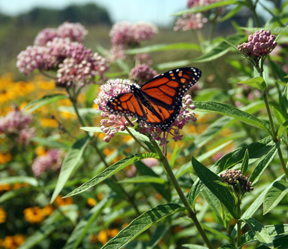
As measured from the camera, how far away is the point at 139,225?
1.25 meters

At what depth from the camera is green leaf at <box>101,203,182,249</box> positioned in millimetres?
1199

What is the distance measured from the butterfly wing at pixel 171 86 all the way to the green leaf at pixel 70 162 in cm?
81

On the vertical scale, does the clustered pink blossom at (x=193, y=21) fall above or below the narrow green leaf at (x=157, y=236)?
above

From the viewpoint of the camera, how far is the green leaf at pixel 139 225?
1.20 meters

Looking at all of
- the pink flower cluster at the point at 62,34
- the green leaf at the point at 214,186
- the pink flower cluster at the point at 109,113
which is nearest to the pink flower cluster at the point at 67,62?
the pink flower cluster at the point at 62,34

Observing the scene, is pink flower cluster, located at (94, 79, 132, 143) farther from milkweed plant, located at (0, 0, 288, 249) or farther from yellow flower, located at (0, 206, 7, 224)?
yellow flower, located at (0, 206, 7, 224)

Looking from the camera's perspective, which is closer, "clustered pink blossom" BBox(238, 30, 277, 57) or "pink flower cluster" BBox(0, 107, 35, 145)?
"clustered pink blossom" BBox(238, 30, 277, 57)

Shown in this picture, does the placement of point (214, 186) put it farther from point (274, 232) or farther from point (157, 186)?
point (157, 186)

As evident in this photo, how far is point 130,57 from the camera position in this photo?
3.40 meters

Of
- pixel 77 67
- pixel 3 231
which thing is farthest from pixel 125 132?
pixel 3 231

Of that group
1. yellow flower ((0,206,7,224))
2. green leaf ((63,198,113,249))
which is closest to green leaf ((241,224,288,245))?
green leaf ((63,198,113,249))

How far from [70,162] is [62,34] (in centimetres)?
178

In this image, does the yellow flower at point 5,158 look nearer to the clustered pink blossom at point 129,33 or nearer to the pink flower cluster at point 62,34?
the pink flower cluster at point 62,34

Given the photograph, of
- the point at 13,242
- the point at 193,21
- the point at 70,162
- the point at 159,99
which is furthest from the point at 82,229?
the point at 193,21
